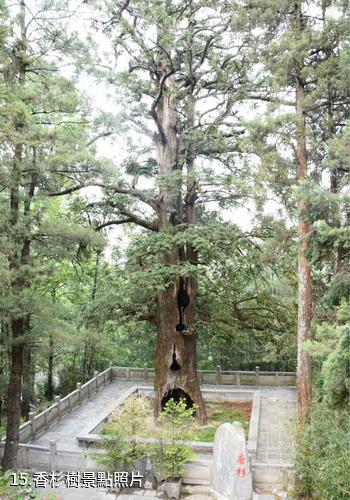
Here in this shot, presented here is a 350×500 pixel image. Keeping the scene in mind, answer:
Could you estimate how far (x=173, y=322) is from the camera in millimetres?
14641

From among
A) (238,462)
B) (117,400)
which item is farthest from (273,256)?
(117,400)

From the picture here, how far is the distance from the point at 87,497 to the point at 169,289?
6.49 metres

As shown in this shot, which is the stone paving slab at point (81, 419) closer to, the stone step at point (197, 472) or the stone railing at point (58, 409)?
the stone railing at point (58, 409)

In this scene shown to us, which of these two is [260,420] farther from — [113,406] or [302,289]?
[302,289]

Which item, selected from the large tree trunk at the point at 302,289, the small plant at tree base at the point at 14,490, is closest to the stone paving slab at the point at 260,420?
the large tree trunk at the point at 302,289

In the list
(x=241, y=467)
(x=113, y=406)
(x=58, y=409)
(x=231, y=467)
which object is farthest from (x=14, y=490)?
(x=113, y=406)

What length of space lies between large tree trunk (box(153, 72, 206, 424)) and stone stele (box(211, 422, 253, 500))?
14.7 feet

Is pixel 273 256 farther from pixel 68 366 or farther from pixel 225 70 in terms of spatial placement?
pixel 68 366

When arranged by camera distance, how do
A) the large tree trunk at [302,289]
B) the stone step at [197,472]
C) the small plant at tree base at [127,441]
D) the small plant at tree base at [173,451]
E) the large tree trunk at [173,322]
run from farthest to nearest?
the large tree trunk at [173,322] → the stone step at [197,472] → the small plant at tree base at [127,441] → the small plant at tree base at [173,451] → the large tree trunk at [302,289]

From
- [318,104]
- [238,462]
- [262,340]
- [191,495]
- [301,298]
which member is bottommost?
[191,495]

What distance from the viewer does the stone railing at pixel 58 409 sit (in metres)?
13.0

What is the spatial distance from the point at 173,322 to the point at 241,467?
18.9ft

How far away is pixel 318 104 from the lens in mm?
10109

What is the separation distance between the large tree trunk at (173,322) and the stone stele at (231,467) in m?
4.47
